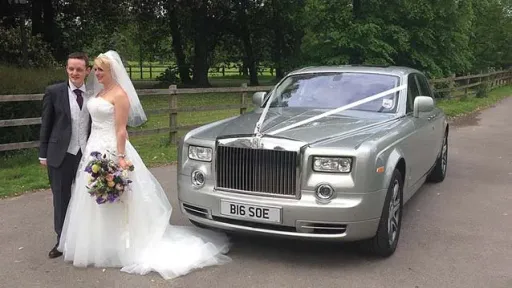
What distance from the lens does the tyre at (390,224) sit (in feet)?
15.2

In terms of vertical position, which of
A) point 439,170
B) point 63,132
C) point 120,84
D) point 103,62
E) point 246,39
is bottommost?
point 439,170

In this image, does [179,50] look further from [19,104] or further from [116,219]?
[116,219]

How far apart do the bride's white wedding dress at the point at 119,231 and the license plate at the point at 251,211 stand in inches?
17.6

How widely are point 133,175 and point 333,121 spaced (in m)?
1.97

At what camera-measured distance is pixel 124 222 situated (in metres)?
4.71

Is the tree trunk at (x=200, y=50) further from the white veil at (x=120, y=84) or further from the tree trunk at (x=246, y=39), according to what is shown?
the white veil at (x=120, y=84)

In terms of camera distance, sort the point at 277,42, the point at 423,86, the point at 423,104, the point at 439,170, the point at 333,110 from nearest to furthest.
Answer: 1. the point at 333,110
2. the point at 423,104
3. the point at 423,86
4. the point at 439,170
5. the point at 277,42

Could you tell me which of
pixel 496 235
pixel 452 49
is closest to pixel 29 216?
pixel 496 235

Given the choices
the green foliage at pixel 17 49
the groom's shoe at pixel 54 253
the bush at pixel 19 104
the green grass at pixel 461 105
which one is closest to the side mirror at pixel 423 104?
the groom's shoe at pixel 54 253

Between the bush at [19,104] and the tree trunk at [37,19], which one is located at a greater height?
the tree trunk at [37,19]

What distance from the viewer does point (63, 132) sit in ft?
15.3

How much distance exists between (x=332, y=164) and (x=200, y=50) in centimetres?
3025

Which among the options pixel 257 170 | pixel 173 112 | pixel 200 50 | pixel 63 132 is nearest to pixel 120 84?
pixel 63 132

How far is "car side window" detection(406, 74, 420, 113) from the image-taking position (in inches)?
237
